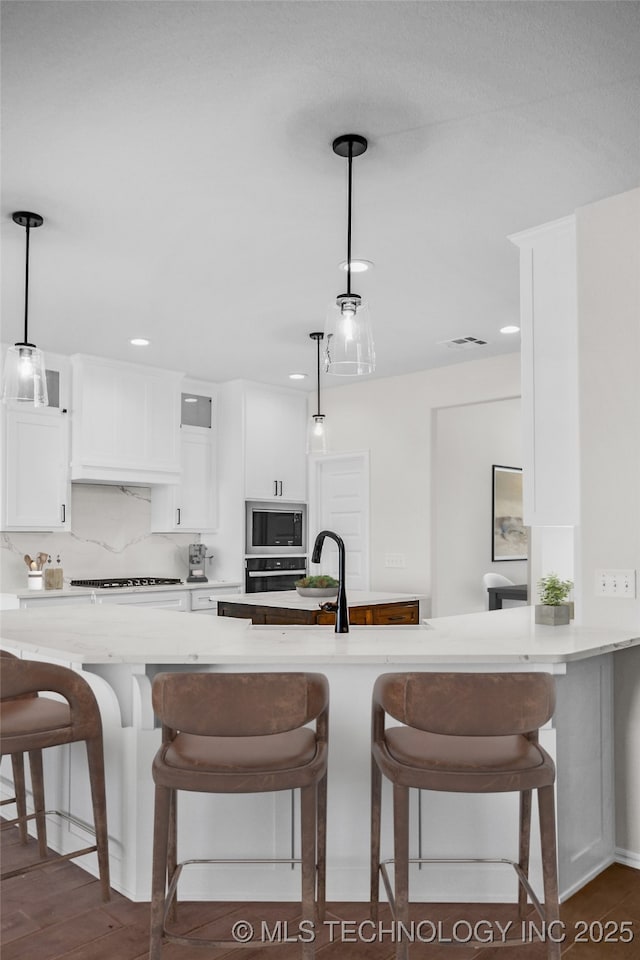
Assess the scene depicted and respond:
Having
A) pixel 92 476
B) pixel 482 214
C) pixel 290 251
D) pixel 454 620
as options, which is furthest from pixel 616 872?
pixel 92 476

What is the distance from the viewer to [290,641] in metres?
2.49

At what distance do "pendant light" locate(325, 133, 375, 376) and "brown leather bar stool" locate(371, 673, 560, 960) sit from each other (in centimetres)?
109

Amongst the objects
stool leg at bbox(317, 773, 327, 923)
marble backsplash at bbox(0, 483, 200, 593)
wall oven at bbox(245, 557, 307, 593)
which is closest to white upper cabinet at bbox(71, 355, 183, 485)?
marble backsplash at bbox(0, 483, 200, 593)

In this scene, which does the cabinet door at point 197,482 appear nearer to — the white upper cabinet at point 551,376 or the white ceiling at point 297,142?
the white ceiling at point 297,142

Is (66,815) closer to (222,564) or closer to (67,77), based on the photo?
(67,77)

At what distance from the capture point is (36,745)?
2271mm

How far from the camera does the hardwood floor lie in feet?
6.99

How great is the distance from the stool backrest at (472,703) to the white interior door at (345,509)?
4.31 m

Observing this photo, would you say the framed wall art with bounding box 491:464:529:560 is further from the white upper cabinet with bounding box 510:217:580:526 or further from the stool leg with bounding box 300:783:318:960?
the stool leg with bounding box 300:783:318:960

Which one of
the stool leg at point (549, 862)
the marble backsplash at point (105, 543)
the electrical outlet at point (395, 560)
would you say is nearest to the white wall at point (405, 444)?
the electrical outlet at point (395, 560)

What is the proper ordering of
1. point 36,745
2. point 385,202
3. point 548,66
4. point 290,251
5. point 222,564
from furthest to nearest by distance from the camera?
point 222,564 < point 290,251 < point 385,202 < point 36,745 < point 548,66

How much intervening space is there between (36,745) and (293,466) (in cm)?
460

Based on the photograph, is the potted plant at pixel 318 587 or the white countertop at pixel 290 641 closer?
the white countertop at pixel 290 641

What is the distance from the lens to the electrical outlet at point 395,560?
6.05 meters
